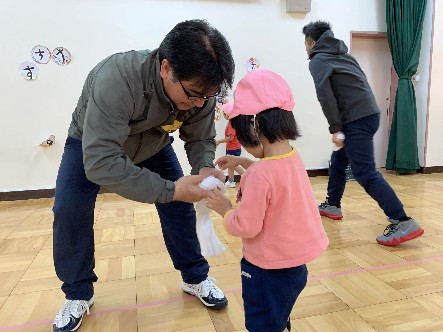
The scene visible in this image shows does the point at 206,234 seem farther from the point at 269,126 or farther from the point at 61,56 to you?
the point at 61,56

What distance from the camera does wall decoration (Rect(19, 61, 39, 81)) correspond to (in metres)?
3.59

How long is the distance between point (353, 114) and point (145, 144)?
4.60 ft

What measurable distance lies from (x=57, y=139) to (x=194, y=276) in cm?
276

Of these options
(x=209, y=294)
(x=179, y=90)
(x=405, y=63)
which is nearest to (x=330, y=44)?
(x=179, y=90)

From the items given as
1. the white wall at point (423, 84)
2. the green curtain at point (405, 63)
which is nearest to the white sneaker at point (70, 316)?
the green curtain at point (405, 63)

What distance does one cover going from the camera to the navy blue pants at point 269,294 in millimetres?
1012

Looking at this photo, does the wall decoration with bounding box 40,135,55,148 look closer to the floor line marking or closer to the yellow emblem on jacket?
the floor line marking

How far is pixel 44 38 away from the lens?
11.8 ft

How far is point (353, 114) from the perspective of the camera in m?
2.23

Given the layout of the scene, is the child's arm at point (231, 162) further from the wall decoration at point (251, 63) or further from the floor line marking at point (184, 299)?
the wall decoration at point (251, 63)

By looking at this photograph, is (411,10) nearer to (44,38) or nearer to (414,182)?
(414,182)

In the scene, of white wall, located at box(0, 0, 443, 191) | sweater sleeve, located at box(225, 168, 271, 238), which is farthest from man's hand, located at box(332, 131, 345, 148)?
white wall, located at box(0, 0, 443, 191)

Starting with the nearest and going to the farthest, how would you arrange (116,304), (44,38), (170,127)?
(170,127), (116,304), (44,38)

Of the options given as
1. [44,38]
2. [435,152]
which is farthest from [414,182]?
[44,38]
